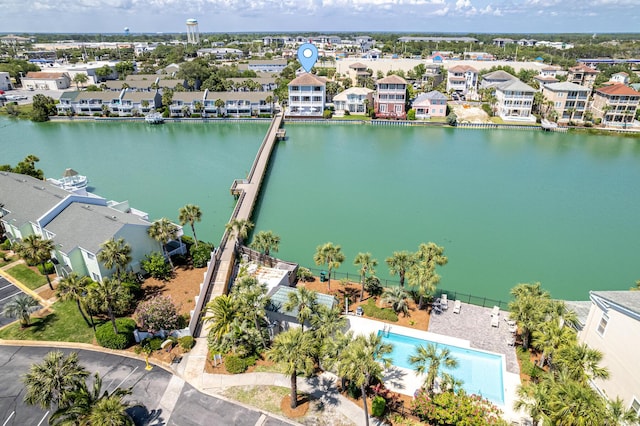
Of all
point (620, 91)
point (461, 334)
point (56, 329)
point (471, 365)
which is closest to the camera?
point (471, 365)

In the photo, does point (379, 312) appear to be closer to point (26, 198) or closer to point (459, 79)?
point (26, 198)

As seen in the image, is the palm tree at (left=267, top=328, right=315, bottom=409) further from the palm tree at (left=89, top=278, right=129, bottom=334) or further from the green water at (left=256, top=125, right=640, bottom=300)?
the green water at (left=256, top=125, right=640, bottom=300)

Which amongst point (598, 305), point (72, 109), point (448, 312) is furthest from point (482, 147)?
point (72, 109)

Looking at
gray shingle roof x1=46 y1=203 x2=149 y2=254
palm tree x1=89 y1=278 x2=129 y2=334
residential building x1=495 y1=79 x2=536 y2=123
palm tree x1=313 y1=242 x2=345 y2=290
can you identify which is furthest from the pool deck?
residential building x1=495 y1=79 x2=536 y2=123

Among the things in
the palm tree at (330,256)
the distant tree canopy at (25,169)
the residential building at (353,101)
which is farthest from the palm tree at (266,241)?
the residential building at (353,101)

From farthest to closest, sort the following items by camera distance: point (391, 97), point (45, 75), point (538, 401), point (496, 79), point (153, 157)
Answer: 1. point (45, 75)
2. point (496, 79)
3. point (391, 97)
4. point (153, 157)
5. point (538, 401)

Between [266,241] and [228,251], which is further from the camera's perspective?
[228,251]

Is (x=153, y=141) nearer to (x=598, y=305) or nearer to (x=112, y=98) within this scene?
(x=112, y=98)

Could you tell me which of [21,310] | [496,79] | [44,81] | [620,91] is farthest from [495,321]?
[44,81]
